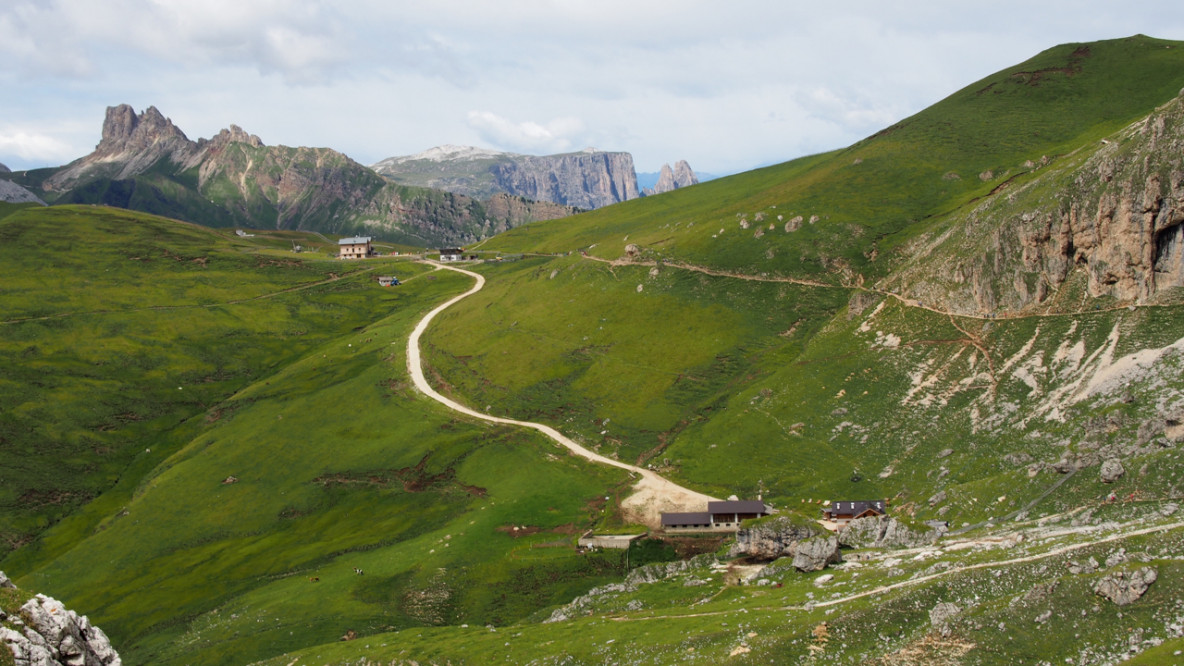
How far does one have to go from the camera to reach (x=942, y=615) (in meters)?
43.3

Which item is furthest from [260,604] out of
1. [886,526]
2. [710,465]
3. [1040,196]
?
[1040,196]

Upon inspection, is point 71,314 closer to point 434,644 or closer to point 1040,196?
point 434,644

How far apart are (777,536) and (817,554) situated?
1131 cm

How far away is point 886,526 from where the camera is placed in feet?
235

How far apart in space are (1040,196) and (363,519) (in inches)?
4878

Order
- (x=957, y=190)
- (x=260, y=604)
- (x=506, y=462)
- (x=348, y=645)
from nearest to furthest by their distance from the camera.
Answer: (x=348, y=645), (x=260, y=604), (x=506, y=462), (x=957, y=190)

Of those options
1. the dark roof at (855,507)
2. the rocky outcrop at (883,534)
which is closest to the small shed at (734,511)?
the dark roof at (855,507)

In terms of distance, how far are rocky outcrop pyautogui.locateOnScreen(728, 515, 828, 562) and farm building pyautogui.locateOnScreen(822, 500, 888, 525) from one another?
45.2ft

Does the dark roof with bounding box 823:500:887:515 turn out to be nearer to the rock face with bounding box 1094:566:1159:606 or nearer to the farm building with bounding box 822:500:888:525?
the farm building with bounding box 822:500:888:525

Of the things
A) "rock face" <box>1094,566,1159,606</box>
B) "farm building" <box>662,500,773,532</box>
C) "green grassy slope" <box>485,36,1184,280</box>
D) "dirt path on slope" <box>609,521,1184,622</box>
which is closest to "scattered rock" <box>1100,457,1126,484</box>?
"dirt path on slope" <box>609,521,1184,622</box>

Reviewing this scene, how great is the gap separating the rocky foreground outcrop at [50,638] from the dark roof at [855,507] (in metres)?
77.5

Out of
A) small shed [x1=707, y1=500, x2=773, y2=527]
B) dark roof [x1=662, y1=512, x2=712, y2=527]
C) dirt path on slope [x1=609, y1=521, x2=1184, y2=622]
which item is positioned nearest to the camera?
dirt path on slope [x1=609, y1=521, x2=1184, y2=622]

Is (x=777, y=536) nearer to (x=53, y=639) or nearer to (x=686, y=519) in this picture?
(x=686, y=519)

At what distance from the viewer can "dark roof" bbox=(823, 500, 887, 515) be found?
89.7 meters
